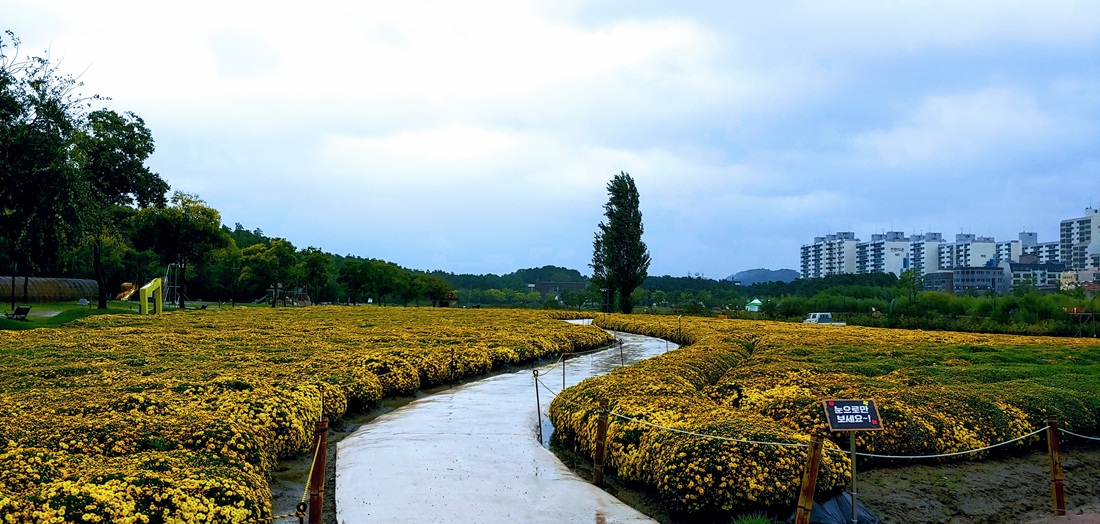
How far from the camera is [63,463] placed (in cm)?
666

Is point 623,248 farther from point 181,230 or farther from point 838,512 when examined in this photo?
point 838,512

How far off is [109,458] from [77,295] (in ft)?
225

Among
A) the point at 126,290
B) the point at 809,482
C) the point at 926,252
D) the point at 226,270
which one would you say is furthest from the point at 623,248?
the point at 926,252

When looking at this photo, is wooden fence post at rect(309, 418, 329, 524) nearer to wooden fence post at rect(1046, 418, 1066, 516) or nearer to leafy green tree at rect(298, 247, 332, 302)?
wooden fence post at rect(1046, 418, 1066, 516)

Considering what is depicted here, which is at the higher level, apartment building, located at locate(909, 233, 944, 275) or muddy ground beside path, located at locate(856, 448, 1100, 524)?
apartment building, located at locate(909, 233, 944, 275)

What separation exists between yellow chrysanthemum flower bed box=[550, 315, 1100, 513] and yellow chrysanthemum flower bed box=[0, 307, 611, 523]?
4184mm

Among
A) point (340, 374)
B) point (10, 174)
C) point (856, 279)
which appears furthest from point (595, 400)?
point (856, 279)

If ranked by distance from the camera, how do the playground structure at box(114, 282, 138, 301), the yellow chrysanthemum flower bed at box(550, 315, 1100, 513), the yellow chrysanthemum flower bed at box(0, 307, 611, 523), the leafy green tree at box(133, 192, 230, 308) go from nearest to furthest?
1. the yellow chrysanthemum flower bed at box(0, 307, 611, 523)
2. the yellow chrysanthemum flower bed at box(550, 315, 1100, 513)
3. the leafy green tree at box(133, 192, 230, 308)
4. the playground structure at box(114, 282, 138, 301)

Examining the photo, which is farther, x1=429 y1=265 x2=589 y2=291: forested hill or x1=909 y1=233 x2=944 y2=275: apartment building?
x1=909 y1=233 x2=944 y2=275: apartment building

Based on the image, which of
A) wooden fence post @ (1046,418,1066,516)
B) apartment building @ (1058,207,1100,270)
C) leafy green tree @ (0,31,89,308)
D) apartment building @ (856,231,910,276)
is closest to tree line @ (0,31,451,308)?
leafy green tree @ (0,31,89,308)

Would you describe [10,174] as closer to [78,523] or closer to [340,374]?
[340,374]

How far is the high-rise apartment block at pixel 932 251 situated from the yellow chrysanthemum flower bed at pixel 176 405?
141857mm

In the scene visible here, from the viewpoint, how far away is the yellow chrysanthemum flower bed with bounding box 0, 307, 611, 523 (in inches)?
237

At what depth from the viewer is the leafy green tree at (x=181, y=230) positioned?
47906mm
